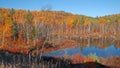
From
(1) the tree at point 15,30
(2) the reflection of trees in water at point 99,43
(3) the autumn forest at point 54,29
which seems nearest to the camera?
(1) the tree at point 15,30

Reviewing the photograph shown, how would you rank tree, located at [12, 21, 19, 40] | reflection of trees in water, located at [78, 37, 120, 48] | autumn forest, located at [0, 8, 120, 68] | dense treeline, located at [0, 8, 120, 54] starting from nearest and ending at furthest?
tree, located at [12, 21, 19, 40] → reflection of trees in water, located at [78, 37, 120, 48] → dense treeline, located at [0, 8, 120, 54] → autumn forest, located at [0, 8, 120, 68]

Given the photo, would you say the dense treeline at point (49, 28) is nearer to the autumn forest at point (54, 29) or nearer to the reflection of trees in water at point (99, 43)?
the autumn forest at point (54, 29)

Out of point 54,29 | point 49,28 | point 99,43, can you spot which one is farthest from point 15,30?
point 54,29

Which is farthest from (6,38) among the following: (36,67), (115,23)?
(115,23)

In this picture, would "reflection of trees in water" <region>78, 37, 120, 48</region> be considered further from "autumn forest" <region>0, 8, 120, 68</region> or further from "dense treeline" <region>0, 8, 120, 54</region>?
"dense treeline" <region>0, 8, 120, 54</region>

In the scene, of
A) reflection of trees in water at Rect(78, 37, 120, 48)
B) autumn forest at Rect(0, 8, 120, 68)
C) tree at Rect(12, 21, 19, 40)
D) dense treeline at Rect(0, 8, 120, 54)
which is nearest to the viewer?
tree at Rect(12, 21, 19, 40)

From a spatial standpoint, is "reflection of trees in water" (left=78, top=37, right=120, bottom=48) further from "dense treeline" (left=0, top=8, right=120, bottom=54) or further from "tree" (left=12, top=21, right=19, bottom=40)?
"tree" (left=12, top=21, right=19, bottom=40)

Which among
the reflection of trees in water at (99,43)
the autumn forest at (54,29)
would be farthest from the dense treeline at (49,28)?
the reflection of trees in water at (99,43)

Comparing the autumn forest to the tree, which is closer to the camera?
the tree

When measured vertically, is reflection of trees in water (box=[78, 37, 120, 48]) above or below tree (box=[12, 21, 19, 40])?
below

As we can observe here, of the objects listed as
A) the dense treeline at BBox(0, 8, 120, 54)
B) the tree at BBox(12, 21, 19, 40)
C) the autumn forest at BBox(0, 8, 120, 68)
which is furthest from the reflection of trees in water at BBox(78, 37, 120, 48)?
the tree at BBox(12, 21, 19, 40)

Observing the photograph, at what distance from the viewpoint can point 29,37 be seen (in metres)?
69.5

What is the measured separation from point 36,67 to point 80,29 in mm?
129989

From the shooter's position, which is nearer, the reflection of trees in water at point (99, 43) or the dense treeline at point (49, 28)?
the reflection of trees in water at point (99, 43)
